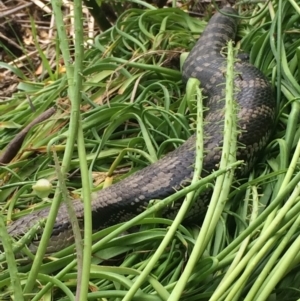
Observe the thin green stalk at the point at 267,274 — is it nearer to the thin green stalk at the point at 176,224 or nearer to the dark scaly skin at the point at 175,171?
the thin green stalk at the point at 176,224

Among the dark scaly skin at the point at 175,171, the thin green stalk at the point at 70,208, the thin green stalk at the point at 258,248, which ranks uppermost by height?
the thin green stalk at the point at 70,208

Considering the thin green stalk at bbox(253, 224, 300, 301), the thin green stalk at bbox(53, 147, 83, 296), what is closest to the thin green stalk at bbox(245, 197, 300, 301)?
the thin green stalk at bbox(253, 224, 300, 301)

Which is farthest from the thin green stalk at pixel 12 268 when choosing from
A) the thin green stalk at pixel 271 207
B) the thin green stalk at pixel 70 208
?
the thin green stalk at pixel 271 207

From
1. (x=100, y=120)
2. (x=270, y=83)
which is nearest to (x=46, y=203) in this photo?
(x=100, y=120)

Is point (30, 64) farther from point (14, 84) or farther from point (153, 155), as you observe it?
point (153, 155)

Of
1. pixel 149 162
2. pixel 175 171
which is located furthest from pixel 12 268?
pixel 149 162

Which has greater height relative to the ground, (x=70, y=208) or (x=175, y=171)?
(x=70, y=208)

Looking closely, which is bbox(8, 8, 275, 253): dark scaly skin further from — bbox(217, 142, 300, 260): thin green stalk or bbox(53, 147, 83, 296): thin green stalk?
bbox(53, 147, 83, 296): thin green stalk

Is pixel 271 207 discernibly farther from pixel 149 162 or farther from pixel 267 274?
pixel 149 162
